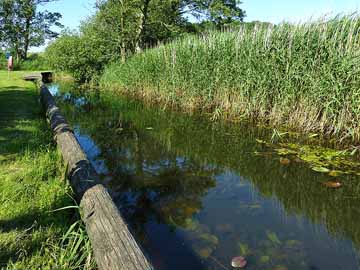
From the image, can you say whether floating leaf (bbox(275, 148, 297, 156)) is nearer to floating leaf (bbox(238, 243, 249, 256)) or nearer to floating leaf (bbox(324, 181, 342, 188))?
floating leaf (bbox(324, 181, 342, 188))

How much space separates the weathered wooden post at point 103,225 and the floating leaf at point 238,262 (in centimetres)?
103

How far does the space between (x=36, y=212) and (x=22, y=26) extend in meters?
41.0

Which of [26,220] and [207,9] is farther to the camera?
[207,9]

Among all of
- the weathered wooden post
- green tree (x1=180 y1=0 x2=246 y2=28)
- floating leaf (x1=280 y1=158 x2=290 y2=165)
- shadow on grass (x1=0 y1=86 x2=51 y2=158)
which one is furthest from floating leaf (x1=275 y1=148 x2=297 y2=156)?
green tree (x1=180 y1=0 x2=246 y2=28)

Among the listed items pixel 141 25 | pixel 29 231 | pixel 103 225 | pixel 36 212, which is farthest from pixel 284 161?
pixel 141 25

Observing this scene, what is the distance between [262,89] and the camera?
666cm

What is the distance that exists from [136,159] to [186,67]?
15.1 ft

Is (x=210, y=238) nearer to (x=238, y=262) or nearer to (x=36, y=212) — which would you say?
(x=238, y=262)

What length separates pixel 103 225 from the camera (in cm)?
197

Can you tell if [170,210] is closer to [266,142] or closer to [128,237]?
[128,237]

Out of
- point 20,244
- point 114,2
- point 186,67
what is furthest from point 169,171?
point 114,2

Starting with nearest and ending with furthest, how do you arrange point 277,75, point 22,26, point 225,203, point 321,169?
point 225,203 < point 321,169 < point 277,75 < point 22,26

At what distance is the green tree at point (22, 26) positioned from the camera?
33.5m

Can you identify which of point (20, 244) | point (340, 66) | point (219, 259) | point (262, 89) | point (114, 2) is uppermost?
point (114, 2)
